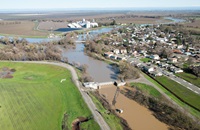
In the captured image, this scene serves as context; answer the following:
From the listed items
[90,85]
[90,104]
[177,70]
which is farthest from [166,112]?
[177,70]

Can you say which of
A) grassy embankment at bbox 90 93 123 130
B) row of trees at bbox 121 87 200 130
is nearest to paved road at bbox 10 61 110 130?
grassy embankment at bbox 90 93 123 130

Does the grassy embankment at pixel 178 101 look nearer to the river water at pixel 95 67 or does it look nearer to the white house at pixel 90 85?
the river water at pixel 95 67

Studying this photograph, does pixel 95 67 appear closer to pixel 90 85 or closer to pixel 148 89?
pixel 90 85

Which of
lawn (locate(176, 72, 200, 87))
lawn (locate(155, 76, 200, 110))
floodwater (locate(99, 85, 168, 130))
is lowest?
floodwater (locate(99, 85, 168, 130))

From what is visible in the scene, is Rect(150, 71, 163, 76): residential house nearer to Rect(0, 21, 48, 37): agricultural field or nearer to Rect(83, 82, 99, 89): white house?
Rect(83, 82, 99, 89): white house

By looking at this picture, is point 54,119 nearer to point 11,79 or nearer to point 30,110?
point 30,110

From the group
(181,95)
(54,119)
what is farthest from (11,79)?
(181,95)
